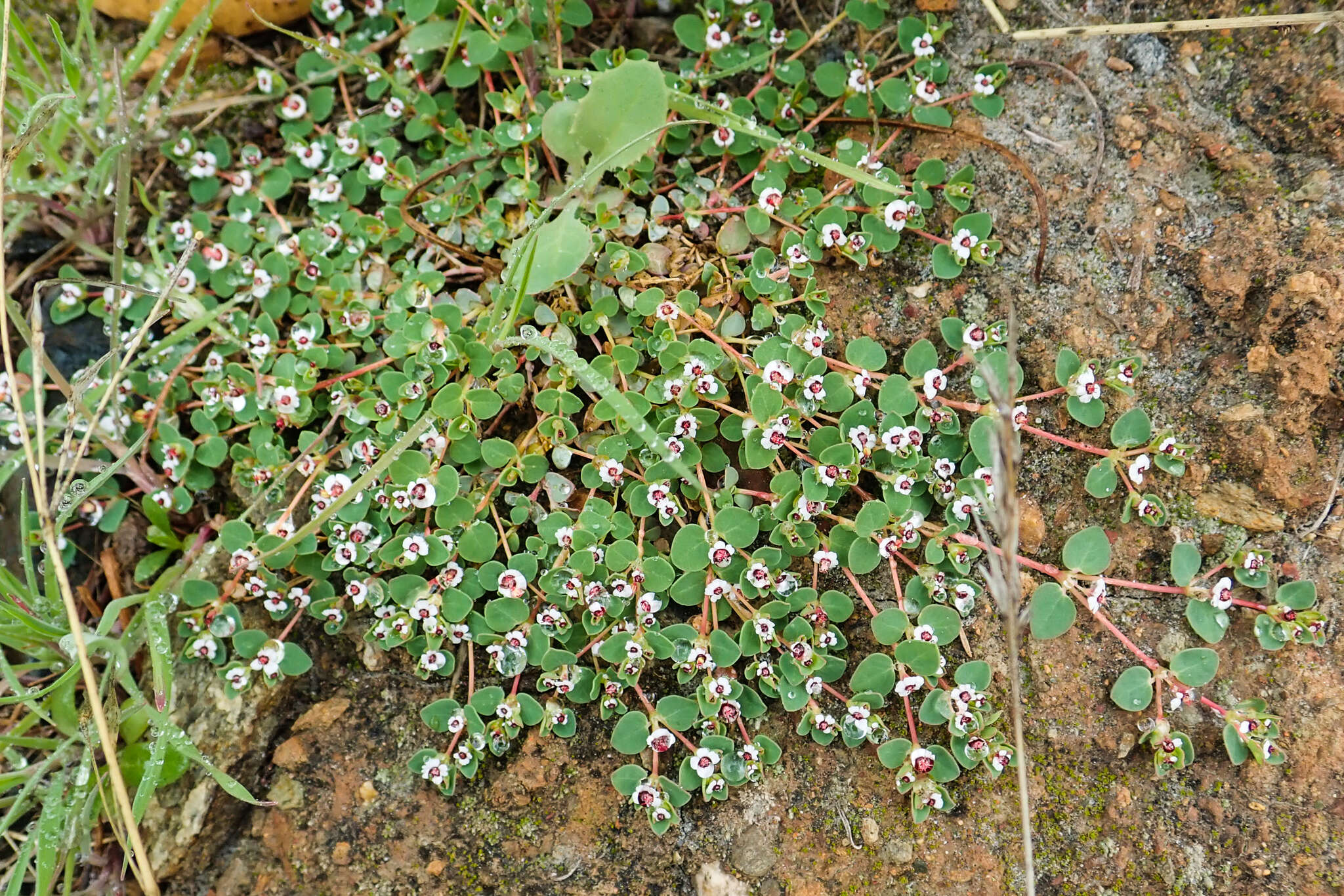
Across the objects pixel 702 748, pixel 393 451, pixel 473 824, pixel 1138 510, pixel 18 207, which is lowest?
pixel 473 824

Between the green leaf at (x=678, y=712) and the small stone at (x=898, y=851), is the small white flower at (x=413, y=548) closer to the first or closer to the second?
the green leaf at (x=678, y=712)

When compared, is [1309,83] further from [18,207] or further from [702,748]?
[18,207]

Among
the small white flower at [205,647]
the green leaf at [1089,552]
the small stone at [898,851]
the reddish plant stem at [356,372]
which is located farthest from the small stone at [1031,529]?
the small white flower at [205,647]

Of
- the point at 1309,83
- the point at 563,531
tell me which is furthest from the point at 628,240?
the point at 1309,83

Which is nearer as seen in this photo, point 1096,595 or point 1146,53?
A: point 1096,595

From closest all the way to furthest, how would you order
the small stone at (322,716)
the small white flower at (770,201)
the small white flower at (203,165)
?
1. the small stone at (322,716)
2. the small white flower at (770,201)
3. the small white flower at (203,165)

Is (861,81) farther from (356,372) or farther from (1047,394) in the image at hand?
(356,372)

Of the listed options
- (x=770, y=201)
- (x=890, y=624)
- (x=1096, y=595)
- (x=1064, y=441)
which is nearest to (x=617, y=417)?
(x=770, y=201)
